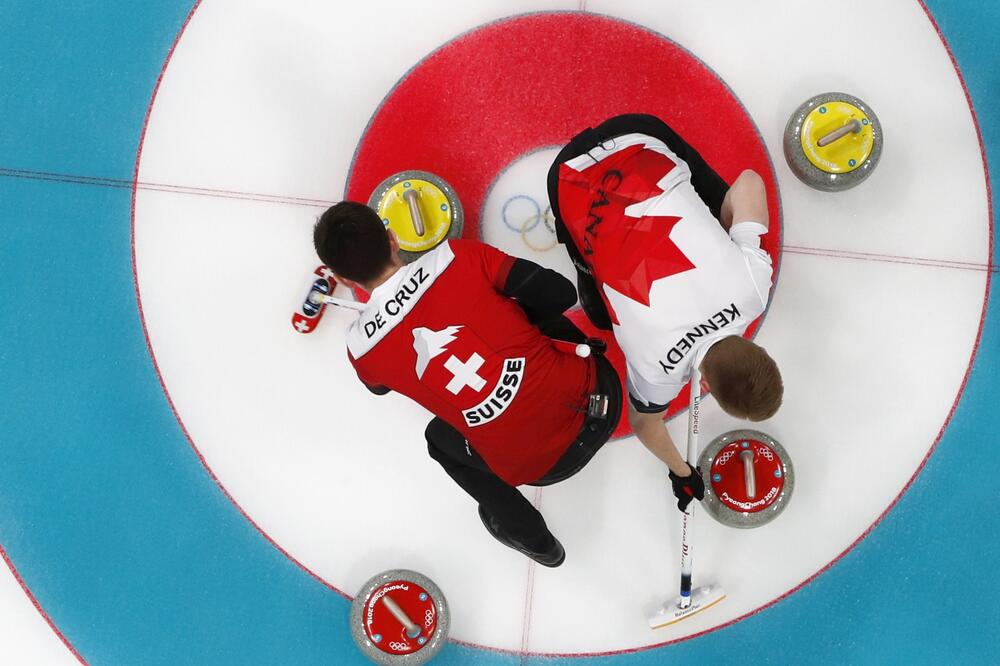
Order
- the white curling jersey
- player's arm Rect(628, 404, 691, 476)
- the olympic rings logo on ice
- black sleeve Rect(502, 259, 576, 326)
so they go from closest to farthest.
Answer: the white curling jersey, black sleeve Rect(502, 259, 576, 326), player's arm Rect(628, 404, 691, 476), the olympic rings logo on ice

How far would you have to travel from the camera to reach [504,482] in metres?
2.51

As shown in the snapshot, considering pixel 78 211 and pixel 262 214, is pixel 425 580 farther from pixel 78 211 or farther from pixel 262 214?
pixel 78 211

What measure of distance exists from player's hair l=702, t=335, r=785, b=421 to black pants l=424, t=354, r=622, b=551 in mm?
461

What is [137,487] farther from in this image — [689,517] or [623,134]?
[623,134]

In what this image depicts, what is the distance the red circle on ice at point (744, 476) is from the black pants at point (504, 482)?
0.55 m

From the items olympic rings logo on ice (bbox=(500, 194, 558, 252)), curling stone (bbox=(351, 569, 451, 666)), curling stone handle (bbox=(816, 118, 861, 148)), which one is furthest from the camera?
olympic rings logo on ice (bbox=(500, 194, 558, 252))

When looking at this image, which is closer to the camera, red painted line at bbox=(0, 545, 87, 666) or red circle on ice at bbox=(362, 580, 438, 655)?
red circle on ice at bbox=(362, 580, 438, 655)

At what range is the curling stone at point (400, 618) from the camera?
2.69 meters

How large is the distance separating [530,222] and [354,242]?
86 centimetres

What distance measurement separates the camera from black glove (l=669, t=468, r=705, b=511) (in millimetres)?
2594

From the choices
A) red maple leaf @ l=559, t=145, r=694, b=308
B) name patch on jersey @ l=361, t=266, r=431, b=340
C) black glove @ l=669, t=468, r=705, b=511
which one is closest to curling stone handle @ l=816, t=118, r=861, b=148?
red maple leaf @ l=559, t=145, r=694, b=308

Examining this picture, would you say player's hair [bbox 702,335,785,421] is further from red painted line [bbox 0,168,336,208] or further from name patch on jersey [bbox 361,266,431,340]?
red painted line [bbox 0,168,336,208]

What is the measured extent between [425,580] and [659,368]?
120cm

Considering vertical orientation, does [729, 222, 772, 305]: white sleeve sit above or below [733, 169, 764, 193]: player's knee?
below
